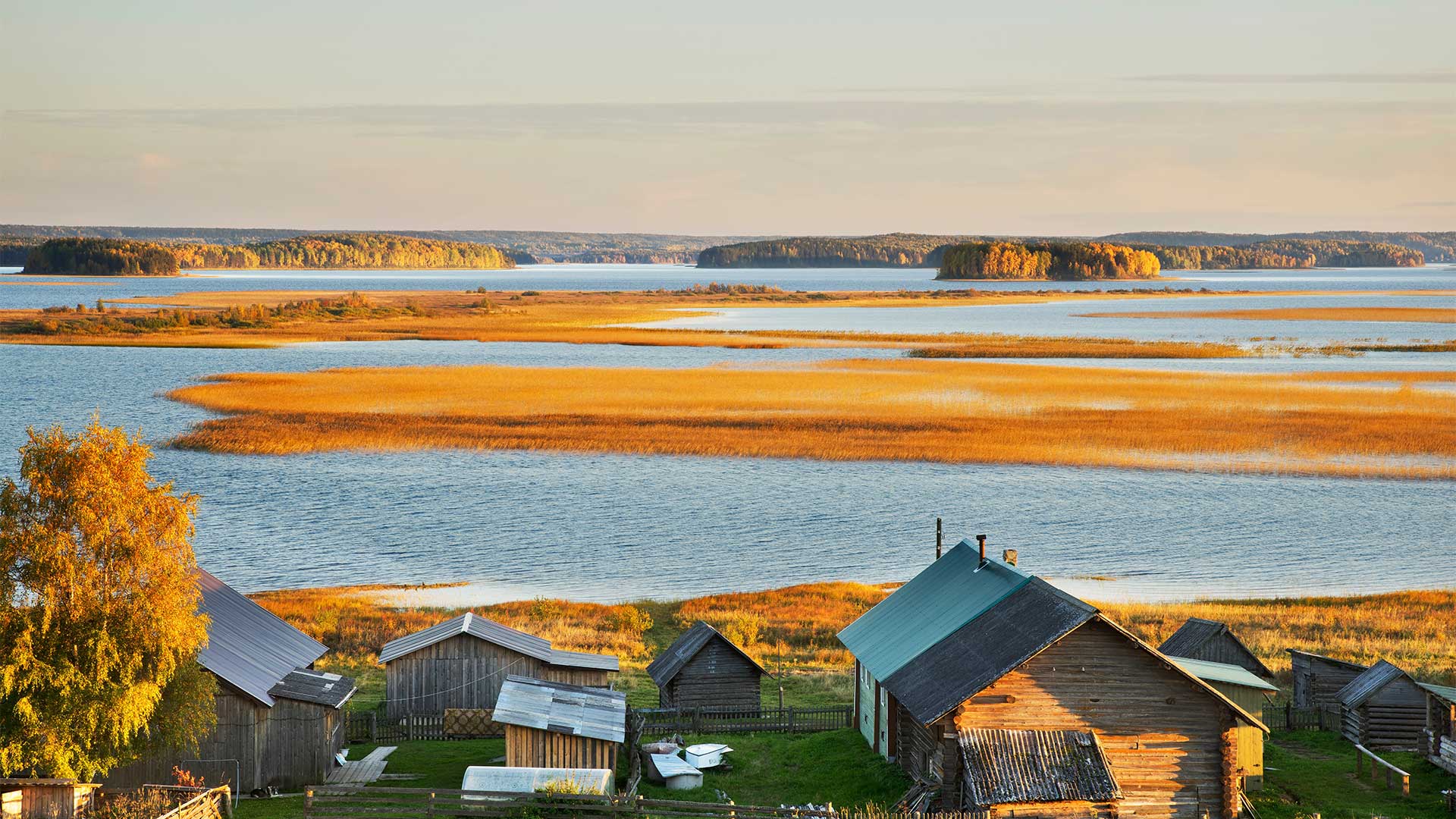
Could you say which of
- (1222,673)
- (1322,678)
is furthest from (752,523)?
(1222,673)

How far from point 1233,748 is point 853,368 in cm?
8679

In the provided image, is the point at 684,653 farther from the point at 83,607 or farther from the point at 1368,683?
the point at 1368,683

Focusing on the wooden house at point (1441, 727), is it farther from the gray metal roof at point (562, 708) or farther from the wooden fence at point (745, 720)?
the gray metal roof at point (562, 708)

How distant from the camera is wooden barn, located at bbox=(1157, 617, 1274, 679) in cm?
3212

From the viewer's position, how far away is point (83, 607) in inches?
854

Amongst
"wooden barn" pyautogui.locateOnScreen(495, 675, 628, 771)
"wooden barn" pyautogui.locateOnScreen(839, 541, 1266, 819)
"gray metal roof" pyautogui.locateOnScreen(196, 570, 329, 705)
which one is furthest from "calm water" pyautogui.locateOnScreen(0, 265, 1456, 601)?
"wooden barn" pyautogui.locateOnScreen(839, 541, 1266, 819)

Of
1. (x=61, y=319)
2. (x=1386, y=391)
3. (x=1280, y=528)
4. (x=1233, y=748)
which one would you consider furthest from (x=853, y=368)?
(x=61, y=319)

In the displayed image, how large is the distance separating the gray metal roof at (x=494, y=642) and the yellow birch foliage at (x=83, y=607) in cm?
892

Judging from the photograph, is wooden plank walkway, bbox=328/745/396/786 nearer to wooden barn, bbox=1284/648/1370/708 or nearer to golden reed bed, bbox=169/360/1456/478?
wooden barn, bbox=1284/648/1370/708

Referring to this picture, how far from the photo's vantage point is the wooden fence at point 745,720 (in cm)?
3145

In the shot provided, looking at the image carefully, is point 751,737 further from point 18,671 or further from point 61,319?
point 61,319

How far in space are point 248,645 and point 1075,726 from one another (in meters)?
17.0

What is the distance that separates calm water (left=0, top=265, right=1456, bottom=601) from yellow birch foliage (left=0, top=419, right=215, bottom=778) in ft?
78.8

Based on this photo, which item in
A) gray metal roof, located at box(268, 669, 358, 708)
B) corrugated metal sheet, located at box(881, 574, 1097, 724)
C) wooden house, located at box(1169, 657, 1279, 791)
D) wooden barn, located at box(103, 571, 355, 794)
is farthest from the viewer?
gray metal roof, located at box(268, 669, 358, 708)
